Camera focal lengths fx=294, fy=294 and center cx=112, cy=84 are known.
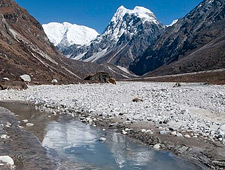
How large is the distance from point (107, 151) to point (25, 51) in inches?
4342

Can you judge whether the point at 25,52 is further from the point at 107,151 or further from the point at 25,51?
the point at 107,151

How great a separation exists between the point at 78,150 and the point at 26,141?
2.69 m

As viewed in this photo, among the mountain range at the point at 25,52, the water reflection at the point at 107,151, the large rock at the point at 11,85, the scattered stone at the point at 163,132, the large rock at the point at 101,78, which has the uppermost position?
the mountain range at the point at 25,52

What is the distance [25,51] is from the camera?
116750 millimetres

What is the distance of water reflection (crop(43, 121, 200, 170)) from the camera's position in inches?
446

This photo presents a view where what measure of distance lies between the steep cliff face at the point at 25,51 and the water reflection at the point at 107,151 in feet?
175

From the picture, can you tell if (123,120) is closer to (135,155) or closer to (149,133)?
(149,133)

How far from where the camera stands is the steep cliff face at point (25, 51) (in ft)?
262

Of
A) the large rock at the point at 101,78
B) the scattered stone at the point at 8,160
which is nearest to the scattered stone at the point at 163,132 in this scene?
→ the scattered stone at the point at 8,160

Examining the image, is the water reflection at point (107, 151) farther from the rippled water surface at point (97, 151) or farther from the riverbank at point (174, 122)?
the riverbank at point (174, 122)

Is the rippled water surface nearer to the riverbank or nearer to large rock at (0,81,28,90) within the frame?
the riverbank

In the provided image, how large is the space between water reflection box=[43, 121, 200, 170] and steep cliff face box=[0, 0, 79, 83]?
53.3 m

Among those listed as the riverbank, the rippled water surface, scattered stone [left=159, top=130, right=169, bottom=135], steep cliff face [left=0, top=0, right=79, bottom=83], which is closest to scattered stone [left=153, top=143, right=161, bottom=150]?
the riverbank

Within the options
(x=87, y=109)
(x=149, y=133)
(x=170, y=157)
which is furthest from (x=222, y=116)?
(x=87, y=109)
